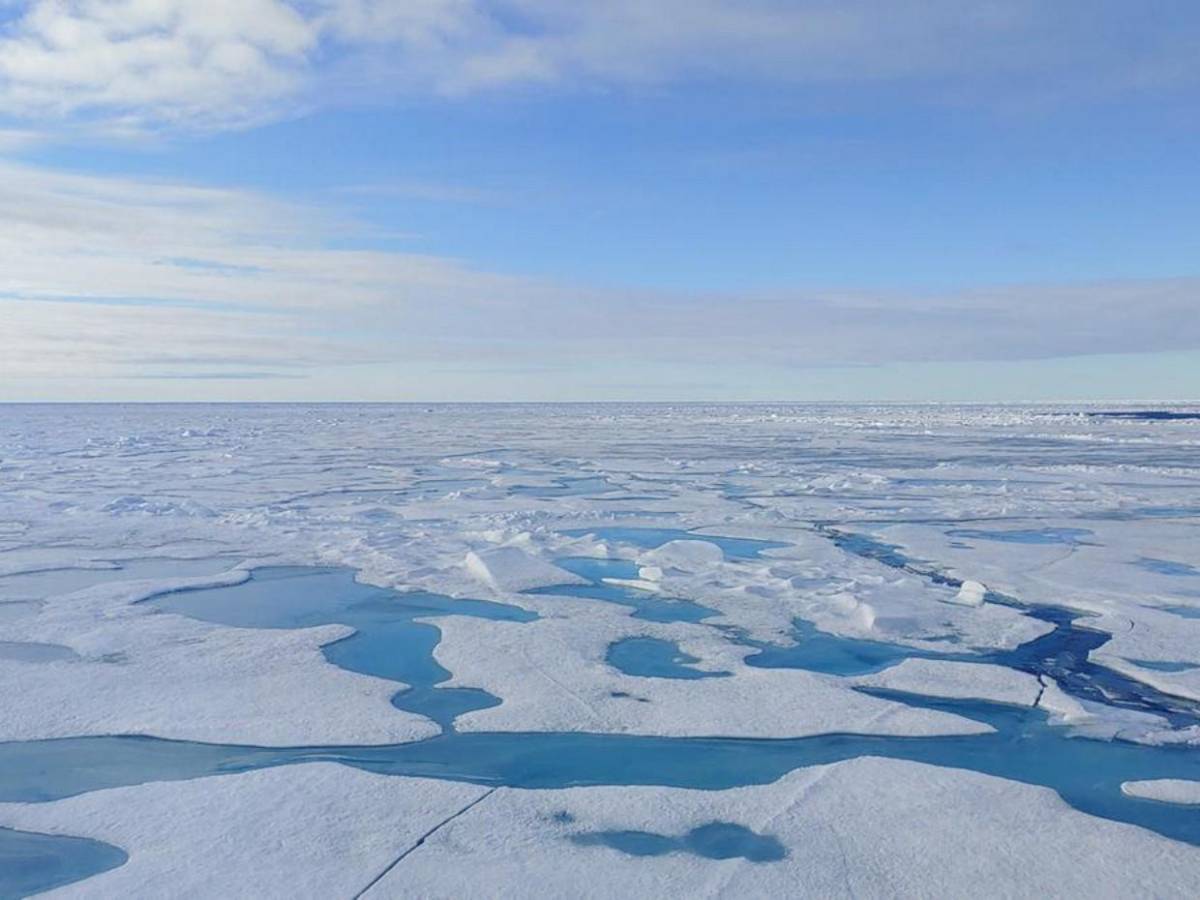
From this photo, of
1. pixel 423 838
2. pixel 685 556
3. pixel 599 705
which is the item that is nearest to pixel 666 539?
pixel 685 556

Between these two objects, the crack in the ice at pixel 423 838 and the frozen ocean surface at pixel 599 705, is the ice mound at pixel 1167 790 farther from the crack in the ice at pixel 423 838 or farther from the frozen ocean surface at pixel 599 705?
the crack in the ice at pixel 423 838

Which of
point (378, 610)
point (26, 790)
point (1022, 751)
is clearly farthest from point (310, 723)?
point (1022, 751)

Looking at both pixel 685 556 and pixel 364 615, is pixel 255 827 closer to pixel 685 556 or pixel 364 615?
pixel 364 615

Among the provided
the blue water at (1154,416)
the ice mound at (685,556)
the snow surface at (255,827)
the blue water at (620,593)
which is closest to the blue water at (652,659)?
the blue water at (620,593)

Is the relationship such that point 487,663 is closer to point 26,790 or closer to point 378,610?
point 378,610

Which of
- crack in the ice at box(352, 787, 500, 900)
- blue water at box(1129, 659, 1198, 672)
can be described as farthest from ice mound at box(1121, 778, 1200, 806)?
crack in the ice at box(352, 787, 500, 900)

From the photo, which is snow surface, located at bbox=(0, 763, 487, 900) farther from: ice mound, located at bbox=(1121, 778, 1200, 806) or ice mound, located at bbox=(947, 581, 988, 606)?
ice mound, located at bbox=(947, 581, 988, 606)

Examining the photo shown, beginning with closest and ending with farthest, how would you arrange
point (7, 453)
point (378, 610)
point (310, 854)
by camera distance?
point (310, 854) < point (378, 610) < point (7, 453)
